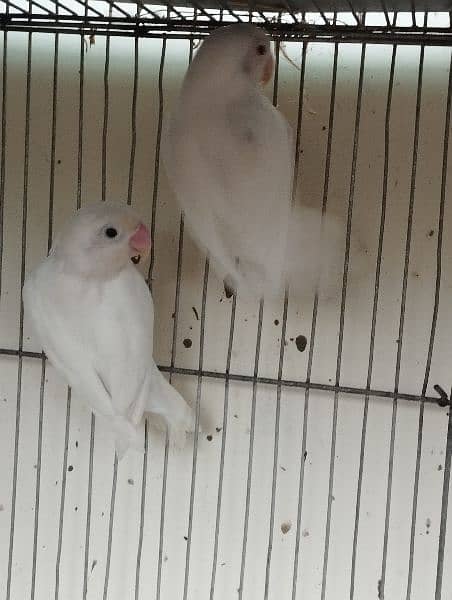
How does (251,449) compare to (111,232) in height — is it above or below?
below

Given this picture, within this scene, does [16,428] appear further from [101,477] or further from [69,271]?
[69,271]

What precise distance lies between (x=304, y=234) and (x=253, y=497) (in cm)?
35

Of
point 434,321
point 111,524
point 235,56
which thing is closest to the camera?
point 235,56

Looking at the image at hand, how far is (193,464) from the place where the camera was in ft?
3.08

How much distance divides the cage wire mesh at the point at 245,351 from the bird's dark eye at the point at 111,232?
0.15m

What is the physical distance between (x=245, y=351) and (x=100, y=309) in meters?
0.22

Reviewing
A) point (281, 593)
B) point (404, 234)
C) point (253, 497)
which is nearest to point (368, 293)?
point (404, 234)

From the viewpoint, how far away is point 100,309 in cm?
80

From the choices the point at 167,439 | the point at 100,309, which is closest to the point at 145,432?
the point at 167,439

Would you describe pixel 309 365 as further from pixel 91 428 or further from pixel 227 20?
pixel 227 20

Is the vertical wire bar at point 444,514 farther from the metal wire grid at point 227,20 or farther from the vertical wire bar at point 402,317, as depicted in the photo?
the metal wire grid at point 227,20

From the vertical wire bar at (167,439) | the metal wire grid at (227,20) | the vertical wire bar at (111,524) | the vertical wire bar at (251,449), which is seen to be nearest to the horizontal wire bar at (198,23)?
the metal wire grid at (227,20)

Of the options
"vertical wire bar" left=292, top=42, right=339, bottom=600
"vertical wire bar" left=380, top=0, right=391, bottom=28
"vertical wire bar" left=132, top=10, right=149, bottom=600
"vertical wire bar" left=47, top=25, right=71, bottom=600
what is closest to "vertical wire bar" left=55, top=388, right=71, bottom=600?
"vertical wire bar" left=47, top=25, right=71, bottom=600

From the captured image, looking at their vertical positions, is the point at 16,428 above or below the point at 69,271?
below
